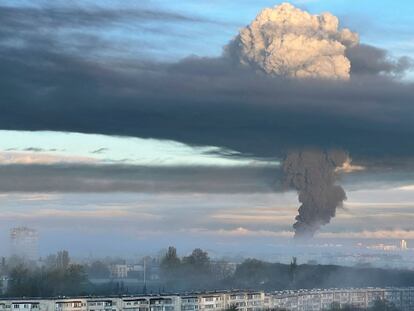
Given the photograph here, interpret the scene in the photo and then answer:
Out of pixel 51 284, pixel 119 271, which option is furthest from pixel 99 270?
pixel 51 284

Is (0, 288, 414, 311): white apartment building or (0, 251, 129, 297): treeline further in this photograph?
(0, 251, 129, 297): treeline

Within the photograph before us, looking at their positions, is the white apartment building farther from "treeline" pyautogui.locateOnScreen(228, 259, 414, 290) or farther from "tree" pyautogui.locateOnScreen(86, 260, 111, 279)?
"tree" pyautogui.locateOnScreen(86, 260, 111, 279)

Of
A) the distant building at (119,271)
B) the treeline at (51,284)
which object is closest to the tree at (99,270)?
the distant building at (119,271)

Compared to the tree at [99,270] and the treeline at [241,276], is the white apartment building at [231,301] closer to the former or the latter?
the treeline at [241,276]

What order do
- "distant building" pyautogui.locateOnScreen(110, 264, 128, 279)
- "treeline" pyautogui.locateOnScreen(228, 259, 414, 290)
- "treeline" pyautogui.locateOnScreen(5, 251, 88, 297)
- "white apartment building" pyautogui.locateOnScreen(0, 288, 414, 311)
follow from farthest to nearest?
"distant building" pyautogui.locateOnScreen(110, 264, 128, 279)
"treeline" pyautogui.locateOnScreen(228, 259, 414, 290)
"treeline" pyautogui.locateOnScreen(5, 251, 88, 297)
"white apartment building" pyautogui.locateOnScreen(0, 288, 414, 311)

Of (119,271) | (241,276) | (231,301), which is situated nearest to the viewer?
(231,301)

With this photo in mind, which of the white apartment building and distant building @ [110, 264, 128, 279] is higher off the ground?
distant building @ [110, 264, 128, 279]

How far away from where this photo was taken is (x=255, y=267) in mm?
77125

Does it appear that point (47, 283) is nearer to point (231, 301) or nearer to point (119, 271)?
point (231, 301)

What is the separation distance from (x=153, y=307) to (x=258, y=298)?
7.63 metres

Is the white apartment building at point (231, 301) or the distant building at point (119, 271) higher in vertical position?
the distant building at point (119, 271)

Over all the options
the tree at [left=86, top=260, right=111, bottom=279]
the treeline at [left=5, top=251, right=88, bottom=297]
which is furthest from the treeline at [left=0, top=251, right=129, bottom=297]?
the tree at [left=86, top=260, right=111, bottom=279]

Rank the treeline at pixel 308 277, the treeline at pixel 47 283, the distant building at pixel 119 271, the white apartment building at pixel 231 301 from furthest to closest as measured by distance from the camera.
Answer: the distant building at pixel 119 271, the treeline at pixel 308 277, the treeline at pixel 47 283, the white apartment building at pixel 231 301

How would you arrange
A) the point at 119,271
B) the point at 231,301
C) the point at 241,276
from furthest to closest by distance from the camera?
1. the point at 119,271
2. the point at 241,276
3. the point at 231,301
